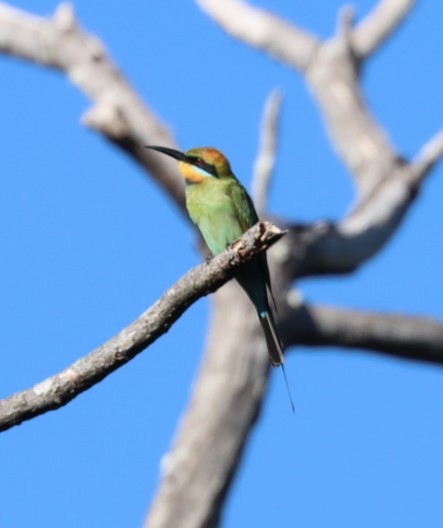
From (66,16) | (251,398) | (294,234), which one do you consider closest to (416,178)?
(294,234)

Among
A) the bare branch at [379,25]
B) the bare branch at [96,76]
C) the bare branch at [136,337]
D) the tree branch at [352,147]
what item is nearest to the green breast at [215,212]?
the bare branch at [136,337]

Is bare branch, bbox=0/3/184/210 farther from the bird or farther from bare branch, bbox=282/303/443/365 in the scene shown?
the bird

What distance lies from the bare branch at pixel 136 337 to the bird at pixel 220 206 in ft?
2.84

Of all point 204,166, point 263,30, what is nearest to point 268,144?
point 204,166

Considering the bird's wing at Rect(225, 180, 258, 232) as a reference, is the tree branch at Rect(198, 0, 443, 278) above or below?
above

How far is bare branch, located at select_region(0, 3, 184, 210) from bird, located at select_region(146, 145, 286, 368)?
3.61 metres

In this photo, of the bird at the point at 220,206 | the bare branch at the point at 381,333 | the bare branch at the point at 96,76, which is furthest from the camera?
the bare branch at the point at 381,333

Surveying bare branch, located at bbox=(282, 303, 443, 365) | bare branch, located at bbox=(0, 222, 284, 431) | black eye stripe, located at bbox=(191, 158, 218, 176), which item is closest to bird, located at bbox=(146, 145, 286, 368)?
black eye stripe, located at bbox=(191, 158, 218, 176)

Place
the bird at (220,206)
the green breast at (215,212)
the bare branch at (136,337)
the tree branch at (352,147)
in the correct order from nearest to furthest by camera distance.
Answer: the bare branch at (136,337), the bird at (220,206), the green breast at (215,212), the tree branch at (352,147)

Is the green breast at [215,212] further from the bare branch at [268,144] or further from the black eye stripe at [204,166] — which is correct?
the bare branch at [268,144]

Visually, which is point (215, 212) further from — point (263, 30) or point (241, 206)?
point (263, 30)

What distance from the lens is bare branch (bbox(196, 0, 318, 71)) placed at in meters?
9.76

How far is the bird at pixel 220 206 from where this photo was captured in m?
3.71

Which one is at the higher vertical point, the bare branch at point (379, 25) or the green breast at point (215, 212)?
the bare branch at point (379, 25)
